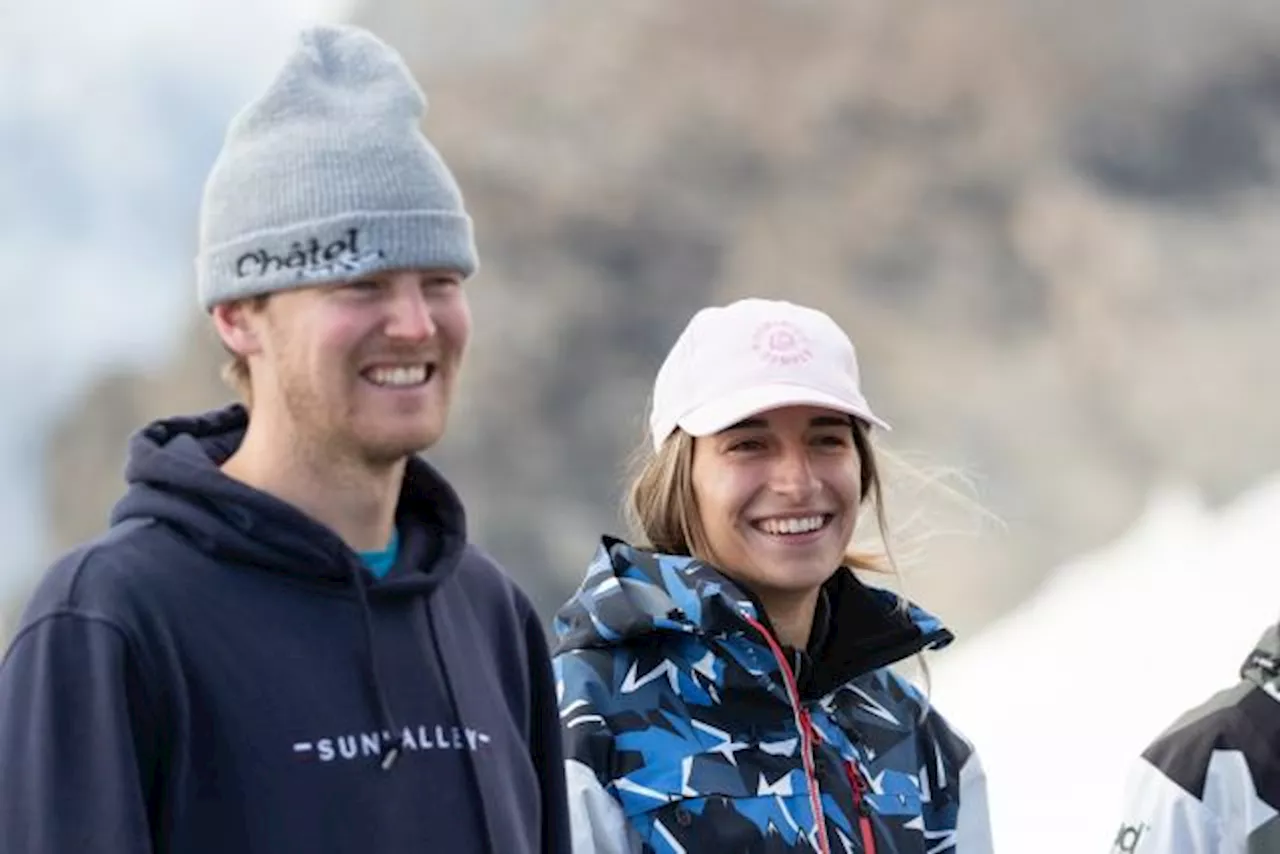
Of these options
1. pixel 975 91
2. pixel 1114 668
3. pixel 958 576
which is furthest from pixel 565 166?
pixel 1114 668

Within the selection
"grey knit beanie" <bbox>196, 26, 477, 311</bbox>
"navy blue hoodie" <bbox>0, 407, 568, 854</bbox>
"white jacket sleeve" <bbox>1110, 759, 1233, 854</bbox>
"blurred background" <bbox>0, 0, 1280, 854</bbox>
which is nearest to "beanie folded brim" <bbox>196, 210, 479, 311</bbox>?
"grey knit beanie" <bbox>196, 26, 477, 311</bbox>

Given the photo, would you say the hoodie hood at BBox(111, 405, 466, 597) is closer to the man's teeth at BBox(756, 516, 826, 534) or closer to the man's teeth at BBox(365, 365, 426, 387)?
the man's teeth at BBox(365, 365, 426, 387)

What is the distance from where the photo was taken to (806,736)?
6.07ft

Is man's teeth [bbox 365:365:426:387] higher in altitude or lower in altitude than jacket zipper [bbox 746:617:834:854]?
higher

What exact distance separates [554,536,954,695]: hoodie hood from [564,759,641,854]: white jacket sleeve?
0.15m

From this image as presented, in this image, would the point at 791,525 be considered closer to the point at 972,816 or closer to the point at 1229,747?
the point at 972,816

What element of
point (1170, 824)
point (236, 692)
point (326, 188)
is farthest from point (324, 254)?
point (1170, 824)

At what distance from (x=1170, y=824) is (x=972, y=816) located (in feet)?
0.68

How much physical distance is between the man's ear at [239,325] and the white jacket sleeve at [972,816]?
104 centimetres

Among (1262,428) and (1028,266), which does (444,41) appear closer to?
(1028,266)

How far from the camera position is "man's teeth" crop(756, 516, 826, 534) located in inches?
75.0

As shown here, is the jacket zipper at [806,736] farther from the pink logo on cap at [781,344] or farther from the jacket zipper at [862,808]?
the pink logo on cap at [781,344]

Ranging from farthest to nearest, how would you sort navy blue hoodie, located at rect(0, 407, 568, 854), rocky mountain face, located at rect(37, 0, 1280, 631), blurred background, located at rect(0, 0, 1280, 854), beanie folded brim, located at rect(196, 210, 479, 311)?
rocky mountain face, located at rect(37, 0, 1280, 631) → blurred background, located at rect(0, 0, 1280, 854) → beanie folded brim, located at rect(196, 210, 479, 311) → navy blue hoodie, located at rect(0, 407, 568, 854)

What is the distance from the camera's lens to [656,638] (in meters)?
1.87
